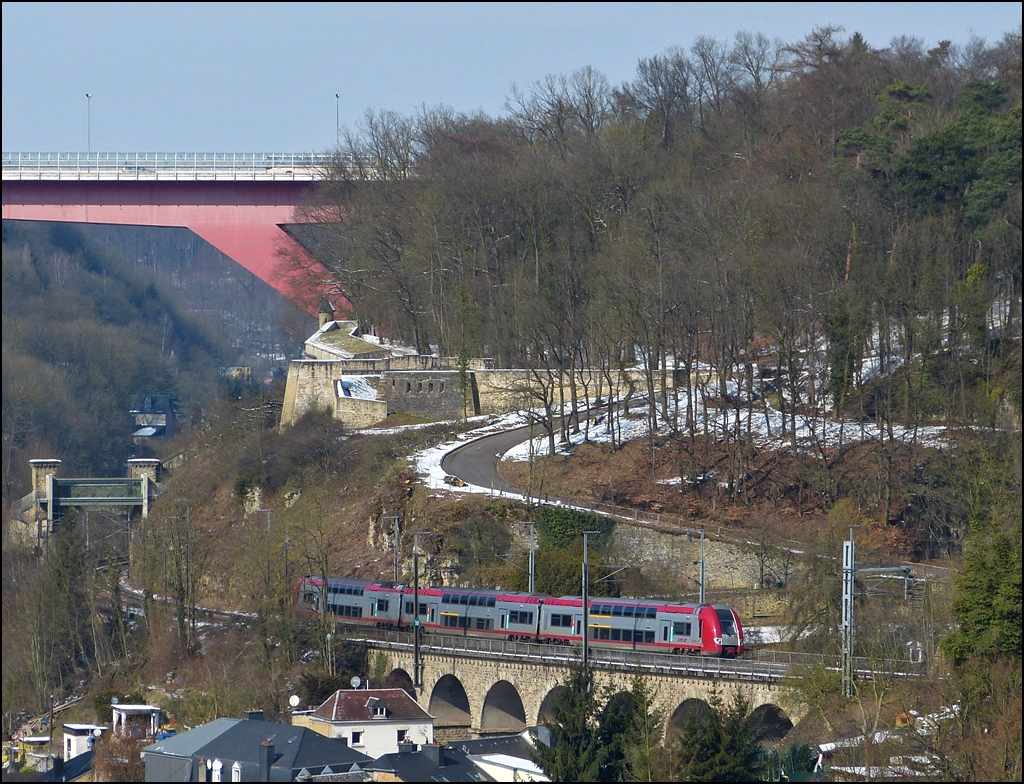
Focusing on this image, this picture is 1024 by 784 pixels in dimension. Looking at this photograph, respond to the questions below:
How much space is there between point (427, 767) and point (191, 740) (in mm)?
6424

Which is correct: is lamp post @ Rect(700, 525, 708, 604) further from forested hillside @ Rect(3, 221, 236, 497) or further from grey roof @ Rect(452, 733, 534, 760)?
forested hillside @ Rect(3, 221, 236, 497)

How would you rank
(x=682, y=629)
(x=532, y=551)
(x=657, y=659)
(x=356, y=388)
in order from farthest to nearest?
(x=356, y=388) → (x=532, y=551) → (x=682, y=629) → (x=657, y=659)

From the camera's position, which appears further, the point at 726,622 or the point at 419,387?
the point at 419,387

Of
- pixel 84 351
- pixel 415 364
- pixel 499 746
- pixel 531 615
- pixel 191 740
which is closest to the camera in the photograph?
pixel 191 740

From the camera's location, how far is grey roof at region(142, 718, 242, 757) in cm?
4206

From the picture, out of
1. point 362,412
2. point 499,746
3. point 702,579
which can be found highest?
point 362,412

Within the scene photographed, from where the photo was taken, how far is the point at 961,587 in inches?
1528

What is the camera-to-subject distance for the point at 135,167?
86812 millimetres

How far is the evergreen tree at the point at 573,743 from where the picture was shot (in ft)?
128

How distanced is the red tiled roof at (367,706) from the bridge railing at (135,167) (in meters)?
42.7

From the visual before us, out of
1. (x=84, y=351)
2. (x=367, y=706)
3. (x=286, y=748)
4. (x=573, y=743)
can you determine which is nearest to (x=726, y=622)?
(x=367, y=706)

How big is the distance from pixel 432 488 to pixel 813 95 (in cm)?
2833

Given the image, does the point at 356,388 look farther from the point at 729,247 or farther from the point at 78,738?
the point at 78,738

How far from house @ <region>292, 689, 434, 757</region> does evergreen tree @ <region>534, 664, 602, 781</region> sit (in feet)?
22.3
